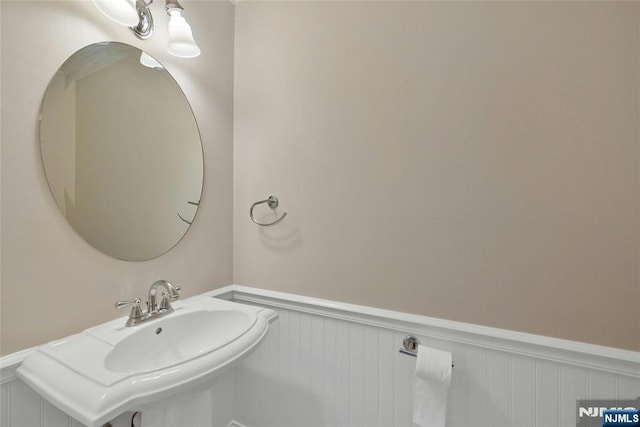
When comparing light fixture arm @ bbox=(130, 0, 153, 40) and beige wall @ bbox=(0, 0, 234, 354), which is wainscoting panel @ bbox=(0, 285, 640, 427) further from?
light fixture arm @ bbox=(130, 0, 153, 40)

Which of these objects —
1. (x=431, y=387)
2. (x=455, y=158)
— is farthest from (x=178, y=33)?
(x=431, y=387)

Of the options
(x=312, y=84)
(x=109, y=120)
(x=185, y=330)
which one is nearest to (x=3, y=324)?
(x=185, y=330)

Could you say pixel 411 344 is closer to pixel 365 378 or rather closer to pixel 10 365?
pixel 365 378

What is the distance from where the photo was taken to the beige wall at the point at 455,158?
2.82 feet

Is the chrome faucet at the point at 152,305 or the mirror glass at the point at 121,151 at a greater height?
the mirror glass at the point at 121,151

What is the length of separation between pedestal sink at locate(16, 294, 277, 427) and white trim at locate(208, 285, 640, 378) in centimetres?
24

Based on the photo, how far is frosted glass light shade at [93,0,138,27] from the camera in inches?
34.1

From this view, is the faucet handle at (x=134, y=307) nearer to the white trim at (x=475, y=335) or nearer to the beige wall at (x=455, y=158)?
the white trim at (x=475, y=335)

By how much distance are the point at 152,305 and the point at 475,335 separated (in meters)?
1.17

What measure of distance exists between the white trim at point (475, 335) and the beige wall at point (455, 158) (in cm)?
3

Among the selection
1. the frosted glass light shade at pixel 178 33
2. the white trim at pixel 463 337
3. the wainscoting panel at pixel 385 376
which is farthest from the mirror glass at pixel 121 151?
the wainscoting panel at pixel 385 376

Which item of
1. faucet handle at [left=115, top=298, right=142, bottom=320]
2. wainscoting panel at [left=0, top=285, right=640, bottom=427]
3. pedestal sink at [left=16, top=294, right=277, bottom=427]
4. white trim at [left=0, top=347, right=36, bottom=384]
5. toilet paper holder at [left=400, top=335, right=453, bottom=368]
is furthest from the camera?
toilet paper holder at [left=400, top=335, right=453, bottom=368]

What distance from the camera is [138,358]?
932 mm

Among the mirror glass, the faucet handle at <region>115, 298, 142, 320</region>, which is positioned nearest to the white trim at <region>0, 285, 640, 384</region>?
the faucet handle at <region>115, 298, 142, 320</region>
